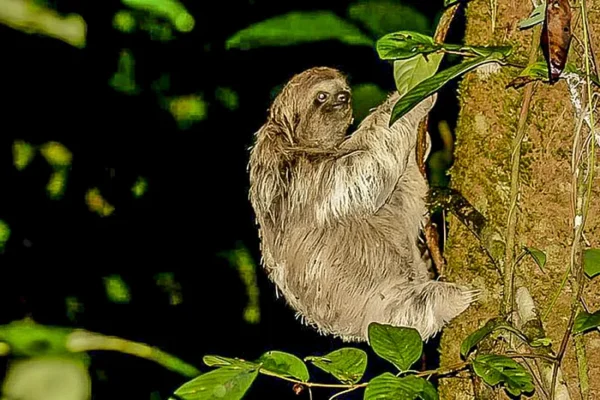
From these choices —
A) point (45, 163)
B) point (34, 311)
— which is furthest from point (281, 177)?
point (34, 311)

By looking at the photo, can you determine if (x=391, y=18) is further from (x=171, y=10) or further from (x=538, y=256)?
(x=538, y=256)

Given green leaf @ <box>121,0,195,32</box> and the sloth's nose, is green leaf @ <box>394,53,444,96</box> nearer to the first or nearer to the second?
the sloth's nose

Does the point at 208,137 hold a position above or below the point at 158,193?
above

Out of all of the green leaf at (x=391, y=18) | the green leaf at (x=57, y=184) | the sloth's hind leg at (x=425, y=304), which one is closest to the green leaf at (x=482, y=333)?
the sloth's hind leg at (x=425, y=304)

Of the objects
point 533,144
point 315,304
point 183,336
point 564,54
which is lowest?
point 183,336

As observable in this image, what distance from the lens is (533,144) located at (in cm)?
174

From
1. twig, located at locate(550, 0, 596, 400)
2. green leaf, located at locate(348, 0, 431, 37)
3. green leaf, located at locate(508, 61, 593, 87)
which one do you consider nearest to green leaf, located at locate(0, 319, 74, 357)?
twig, located at locate(550, 0, 596, 400)

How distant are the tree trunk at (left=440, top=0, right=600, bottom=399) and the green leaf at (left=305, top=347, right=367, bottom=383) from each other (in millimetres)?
475

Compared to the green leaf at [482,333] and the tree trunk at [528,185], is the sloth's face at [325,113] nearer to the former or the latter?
the tree trunk at [528,185]

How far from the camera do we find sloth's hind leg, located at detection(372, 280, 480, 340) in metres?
1.96

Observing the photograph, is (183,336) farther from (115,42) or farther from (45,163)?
(115,42)

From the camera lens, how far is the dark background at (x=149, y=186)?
339 centimetres

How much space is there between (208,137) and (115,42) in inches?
26.5

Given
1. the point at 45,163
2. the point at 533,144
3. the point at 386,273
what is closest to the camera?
the point at 533,144
